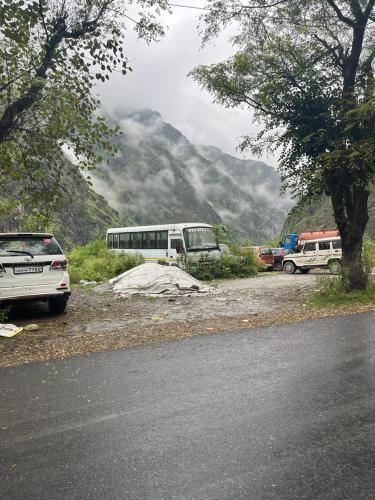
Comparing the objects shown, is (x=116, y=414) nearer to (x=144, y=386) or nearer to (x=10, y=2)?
(x=144, y=386)

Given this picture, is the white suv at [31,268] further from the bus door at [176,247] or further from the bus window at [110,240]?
the bus window at [110,240]

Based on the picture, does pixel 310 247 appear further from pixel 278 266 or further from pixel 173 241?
pixel 173 241

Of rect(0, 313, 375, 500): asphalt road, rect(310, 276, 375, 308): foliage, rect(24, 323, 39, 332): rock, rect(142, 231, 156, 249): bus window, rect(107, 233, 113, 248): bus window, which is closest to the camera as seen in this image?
rect(0, 313, 375, 500): asphalt road

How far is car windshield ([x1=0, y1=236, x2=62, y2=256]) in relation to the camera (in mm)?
8898

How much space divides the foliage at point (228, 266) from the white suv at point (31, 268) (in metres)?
11.7

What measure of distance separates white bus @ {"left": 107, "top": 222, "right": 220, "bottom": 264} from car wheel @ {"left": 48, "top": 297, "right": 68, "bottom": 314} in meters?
11.1

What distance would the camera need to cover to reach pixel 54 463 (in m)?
2.97

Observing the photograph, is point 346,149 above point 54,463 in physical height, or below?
above

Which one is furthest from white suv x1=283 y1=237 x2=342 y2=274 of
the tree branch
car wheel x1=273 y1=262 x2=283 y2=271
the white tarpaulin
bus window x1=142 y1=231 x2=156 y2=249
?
the tree branch

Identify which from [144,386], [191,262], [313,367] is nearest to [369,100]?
[313,367]

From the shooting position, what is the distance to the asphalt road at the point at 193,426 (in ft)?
8.70

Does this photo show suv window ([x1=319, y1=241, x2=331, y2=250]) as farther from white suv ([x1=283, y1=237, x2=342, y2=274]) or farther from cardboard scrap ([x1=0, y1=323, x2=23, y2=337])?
cardboard scrap ([x1=0, y1=323, x2=23, y2=337])

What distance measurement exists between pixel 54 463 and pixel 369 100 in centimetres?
1099

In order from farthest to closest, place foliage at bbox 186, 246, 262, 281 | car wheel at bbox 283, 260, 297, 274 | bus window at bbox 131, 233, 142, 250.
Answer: bus window at bbox 131, 233, 142, 250 → car wheel at bbox 283, 260, 297, 274 → foliage at bbox 186, 246, 262, 281
